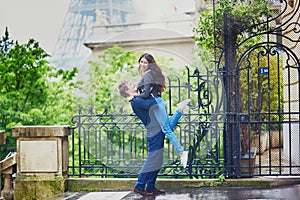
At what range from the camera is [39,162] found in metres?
7.31

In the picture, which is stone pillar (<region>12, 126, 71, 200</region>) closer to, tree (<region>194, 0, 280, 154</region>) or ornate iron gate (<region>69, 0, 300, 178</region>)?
ornate iron gate (<region>69, 0, 300, 178</region>)

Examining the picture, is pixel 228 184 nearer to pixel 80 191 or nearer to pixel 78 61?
pixel 80 191

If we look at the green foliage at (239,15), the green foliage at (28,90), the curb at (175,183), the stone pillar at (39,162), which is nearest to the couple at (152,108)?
the curb at (175,183)

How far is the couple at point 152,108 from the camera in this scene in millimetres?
6352

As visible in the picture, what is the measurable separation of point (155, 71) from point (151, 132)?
0.78m

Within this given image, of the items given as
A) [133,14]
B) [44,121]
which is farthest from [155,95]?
[44,121]

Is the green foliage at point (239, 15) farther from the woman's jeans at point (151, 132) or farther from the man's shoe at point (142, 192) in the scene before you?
the man's shoe at point (142, 192)

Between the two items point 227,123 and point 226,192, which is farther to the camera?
point 227,123

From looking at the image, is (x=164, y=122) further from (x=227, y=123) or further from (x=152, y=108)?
(x=227, y=123)

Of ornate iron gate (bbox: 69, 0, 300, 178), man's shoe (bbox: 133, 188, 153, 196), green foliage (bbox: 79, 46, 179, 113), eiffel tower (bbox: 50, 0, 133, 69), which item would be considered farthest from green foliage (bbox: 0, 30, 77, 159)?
eiffel tower (bbox: 50, 0, 133, 69)

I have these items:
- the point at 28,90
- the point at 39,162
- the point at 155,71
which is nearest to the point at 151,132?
the point at 155,71

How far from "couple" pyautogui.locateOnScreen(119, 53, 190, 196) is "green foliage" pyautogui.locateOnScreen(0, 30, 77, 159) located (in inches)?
196

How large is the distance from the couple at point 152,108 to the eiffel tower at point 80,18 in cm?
180

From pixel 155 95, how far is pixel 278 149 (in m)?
2.76
